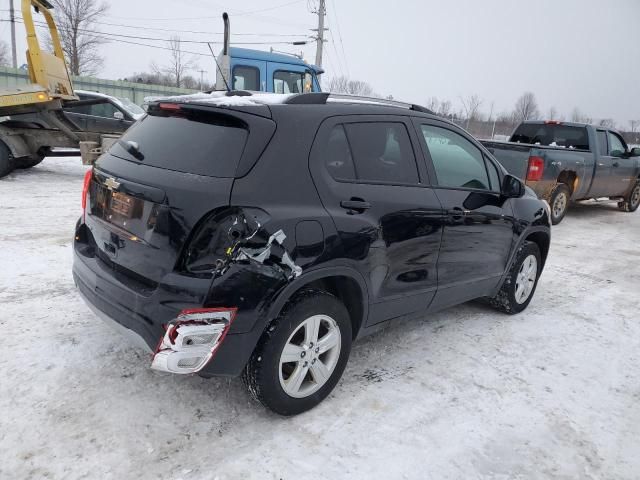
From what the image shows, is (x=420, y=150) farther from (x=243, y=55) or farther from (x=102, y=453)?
(x=243, y=55)

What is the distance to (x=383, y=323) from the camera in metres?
3.24

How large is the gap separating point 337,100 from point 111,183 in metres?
1.44

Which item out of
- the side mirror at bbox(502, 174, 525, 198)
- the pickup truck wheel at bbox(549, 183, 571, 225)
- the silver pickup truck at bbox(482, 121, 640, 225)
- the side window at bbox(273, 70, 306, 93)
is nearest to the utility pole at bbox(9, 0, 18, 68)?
the side window at bbox(273, 70, 306, 93)

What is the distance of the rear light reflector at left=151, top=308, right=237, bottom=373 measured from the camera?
2.29 meters

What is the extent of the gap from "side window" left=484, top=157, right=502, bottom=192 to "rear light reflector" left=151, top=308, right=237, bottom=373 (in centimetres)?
265

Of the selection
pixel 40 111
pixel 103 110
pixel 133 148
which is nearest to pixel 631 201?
pixel 133 148

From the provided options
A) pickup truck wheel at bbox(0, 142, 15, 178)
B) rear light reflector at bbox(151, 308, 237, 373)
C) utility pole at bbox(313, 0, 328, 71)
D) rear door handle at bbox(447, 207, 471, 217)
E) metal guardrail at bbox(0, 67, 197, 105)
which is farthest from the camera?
Result: utility pole at bbox(313, 0, 328, 71)

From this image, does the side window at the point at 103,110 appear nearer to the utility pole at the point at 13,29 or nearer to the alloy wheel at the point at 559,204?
the alloy wheel at the point at 559,204

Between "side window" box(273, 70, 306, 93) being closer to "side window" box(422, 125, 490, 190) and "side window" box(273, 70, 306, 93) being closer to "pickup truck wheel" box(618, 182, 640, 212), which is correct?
"side window" box(422, 125, 490, 190)

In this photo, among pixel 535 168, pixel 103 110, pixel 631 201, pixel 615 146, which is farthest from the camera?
pixel 631 201

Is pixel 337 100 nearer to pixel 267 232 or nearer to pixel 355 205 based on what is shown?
pixel 355 205

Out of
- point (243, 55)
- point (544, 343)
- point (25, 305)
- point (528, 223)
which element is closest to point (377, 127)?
point (528, 223)

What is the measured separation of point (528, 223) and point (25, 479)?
13.3ft

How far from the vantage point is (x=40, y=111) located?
365 inches
